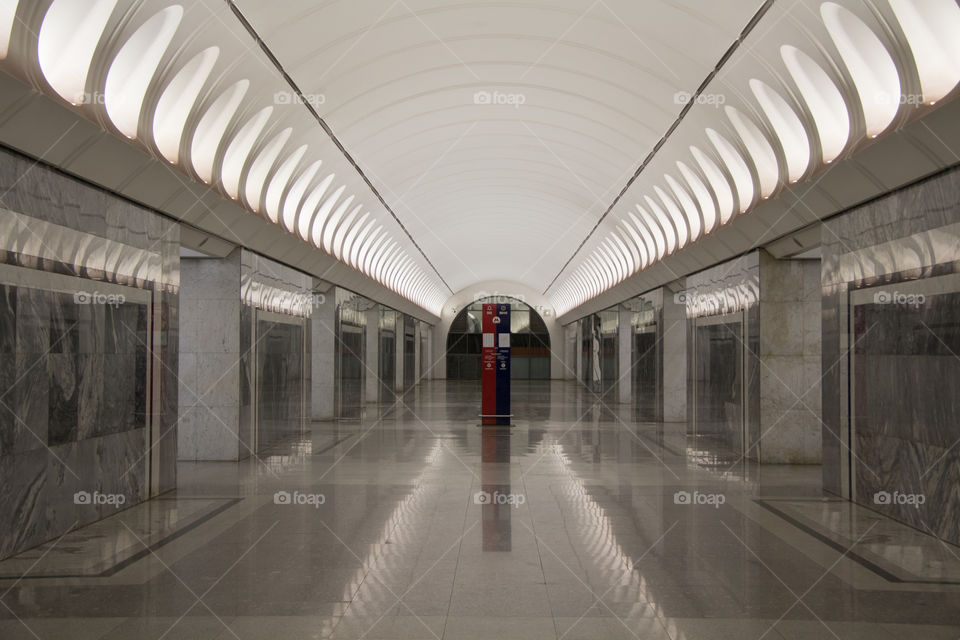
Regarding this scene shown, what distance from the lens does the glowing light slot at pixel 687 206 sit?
1853 centimetres

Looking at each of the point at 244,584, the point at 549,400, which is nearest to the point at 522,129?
the point at 244,584

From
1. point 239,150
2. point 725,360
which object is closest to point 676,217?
point 725,360

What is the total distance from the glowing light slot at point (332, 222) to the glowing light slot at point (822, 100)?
481 inches

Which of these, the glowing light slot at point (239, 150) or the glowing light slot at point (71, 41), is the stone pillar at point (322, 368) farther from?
the glowing light slot at point (71, 41)

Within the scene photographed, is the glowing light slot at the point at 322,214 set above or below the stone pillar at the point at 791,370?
above

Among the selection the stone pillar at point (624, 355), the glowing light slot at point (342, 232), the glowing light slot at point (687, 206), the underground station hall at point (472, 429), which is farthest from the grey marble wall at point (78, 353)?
the stone pillar at point (624, 355)

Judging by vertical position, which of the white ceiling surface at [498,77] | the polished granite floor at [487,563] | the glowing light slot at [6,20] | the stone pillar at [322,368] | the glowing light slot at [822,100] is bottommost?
the polished granite floor at [487,563]

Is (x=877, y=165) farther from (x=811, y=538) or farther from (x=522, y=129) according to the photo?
(x=522, y=129)

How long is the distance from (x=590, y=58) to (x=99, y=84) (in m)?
7.51

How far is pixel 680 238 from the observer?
68.2 feet

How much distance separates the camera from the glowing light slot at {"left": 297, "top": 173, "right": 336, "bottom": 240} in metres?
18.3

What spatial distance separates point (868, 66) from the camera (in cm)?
981

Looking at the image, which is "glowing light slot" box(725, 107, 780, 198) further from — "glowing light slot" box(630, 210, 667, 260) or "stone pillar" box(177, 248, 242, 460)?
"stone pillar" box(177, 248, 242, 460)

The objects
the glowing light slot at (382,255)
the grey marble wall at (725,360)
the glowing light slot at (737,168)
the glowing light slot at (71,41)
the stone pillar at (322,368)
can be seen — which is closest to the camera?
the glowing light slot at (71,41)
